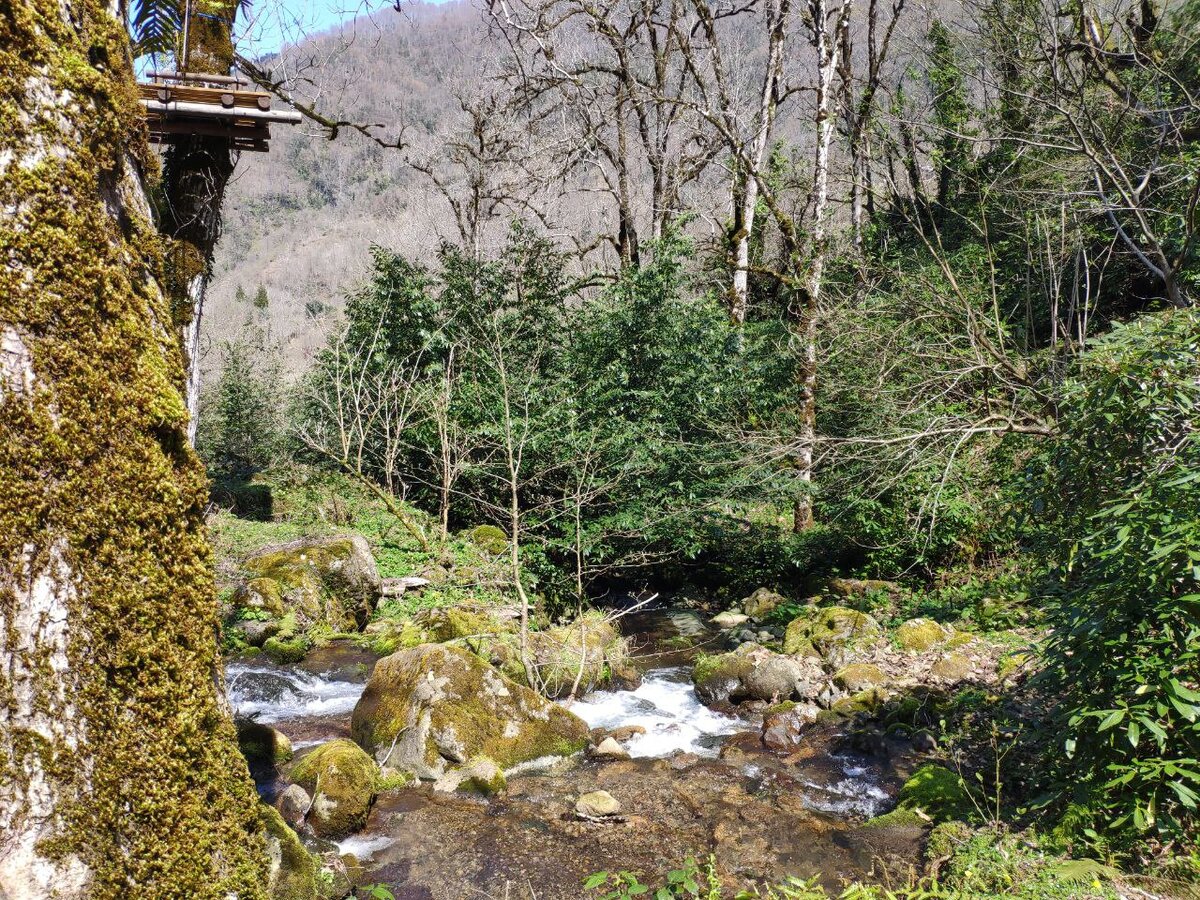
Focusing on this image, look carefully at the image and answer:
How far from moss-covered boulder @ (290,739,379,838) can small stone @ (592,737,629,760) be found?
2.22 metres

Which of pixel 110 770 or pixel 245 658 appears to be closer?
pixel 110 770

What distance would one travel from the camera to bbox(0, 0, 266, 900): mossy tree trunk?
1949mm

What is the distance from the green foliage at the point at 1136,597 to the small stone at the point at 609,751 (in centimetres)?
405

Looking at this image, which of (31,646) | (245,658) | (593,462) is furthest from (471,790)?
(593,462)

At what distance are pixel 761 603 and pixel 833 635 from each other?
10.7 feet

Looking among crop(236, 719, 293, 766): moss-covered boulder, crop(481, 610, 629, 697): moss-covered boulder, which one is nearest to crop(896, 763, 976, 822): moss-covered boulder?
crop(481, 610, 629, 697): moss-covered boulder

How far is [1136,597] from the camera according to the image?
3.66 metres

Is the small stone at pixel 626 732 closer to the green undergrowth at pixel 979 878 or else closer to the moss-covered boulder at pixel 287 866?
the green undergrowth at pixel 979 878

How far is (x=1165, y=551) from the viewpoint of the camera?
3.39 meters

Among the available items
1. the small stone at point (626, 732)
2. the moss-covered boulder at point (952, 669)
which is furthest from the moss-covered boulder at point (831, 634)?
the small stone at point (626, 732)

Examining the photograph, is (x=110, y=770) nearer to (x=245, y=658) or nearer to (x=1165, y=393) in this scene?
(x=1165, y=393)

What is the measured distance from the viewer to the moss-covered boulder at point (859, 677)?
8.55 m

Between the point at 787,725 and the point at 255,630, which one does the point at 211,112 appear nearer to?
the point at 255,630

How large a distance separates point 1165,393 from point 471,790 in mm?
5834
